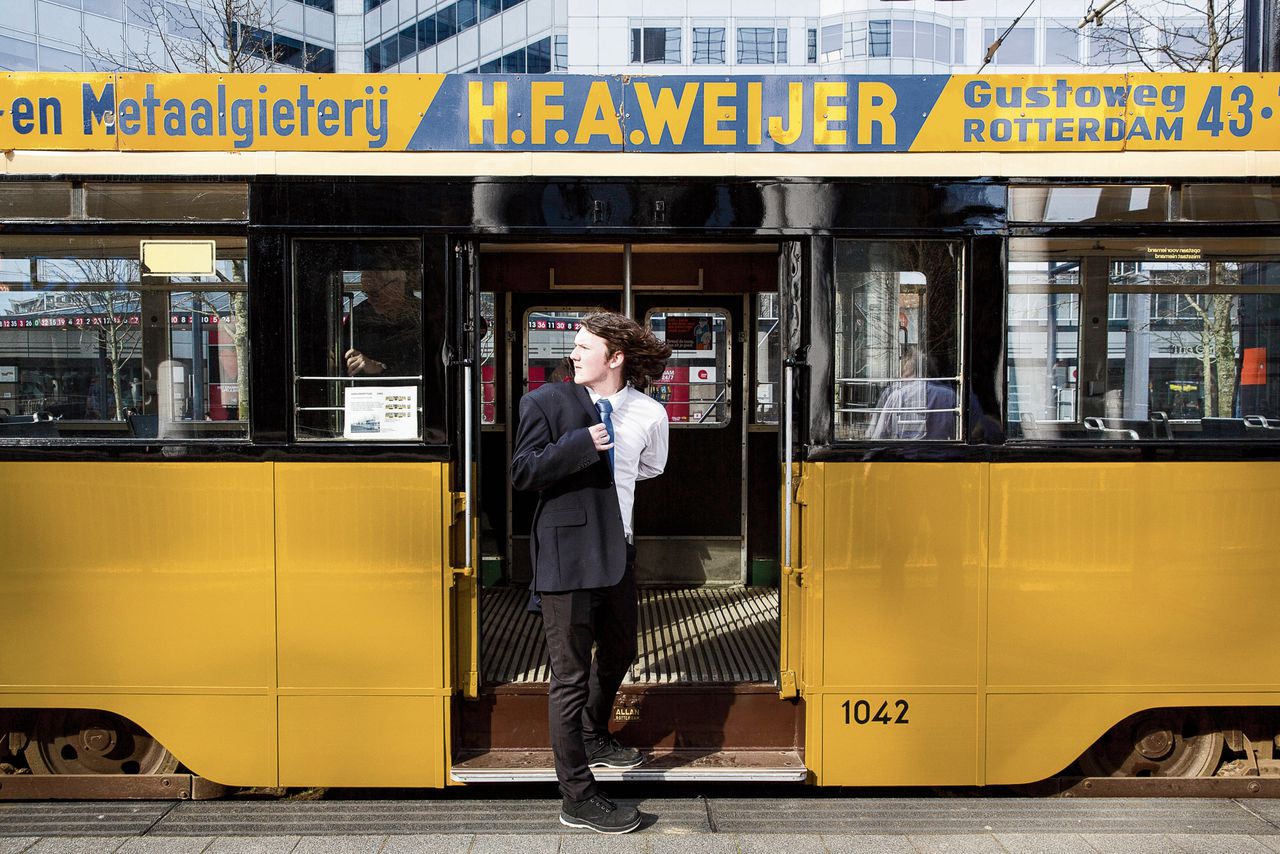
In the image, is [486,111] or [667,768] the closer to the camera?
[486,111]

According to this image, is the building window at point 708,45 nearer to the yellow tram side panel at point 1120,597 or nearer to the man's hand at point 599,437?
the yellow tram side panel at point 1120,597

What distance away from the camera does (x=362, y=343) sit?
356 centimetres

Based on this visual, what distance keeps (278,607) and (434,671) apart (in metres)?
0.68

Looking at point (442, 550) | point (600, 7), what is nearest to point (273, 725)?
point (442, 550)

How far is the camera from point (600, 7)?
24734 millimetres

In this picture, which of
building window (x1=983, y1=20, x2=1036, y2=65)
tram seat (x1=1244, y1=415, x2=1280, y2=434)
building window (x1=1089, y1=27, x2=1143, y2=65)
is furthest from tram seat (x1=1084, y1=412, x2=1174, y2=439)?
building window (x1=983, y1=20, x2=1036, y2=65)

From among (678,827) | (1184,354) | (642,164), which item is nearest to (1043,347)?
(1184,354)

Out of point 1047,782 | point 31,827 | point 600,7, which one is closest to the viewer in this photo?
point 31,827

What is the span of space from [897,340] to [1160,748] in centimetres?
211

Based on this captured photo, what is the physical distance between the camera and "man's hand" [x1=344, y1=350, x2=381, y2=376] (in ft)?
11.7

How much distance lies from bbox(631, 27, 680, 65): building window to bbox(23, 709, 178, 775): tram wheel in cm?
2442

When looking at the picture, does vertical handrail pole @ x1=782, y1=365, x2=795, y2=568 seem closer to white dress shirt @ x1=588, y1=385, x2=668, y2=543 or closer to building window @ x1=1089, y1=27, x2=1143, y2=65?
white dress shirt @ x1=588, y1=385, x2=668, y2=543

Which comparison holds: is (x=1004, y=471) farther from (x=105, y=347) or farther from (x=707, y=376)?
(x=105, y=347)

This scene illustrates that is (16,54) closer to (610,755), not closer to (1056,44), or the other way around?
(610,755)
